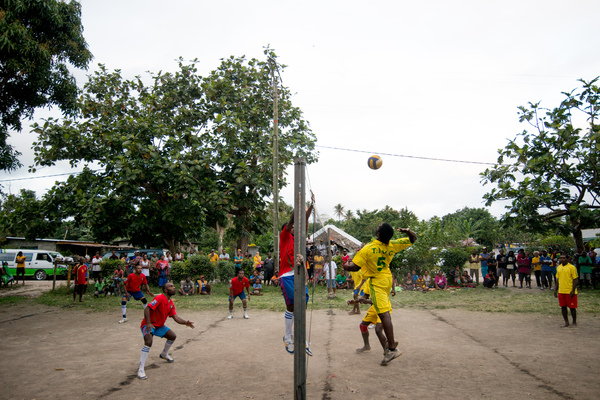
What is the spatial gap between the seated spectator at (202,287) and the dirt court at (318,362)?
6.32 meters

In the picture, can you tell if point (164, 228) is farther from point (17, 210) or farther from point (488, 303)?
point (488, 303)

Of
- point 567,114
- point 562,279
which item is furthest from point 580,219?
point 562,279

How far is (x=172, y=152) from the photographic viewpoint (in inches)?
679

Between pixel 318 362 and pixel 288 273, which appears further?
pixel 288 273

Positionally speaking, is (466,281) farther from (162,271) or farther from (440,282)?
(162,271)

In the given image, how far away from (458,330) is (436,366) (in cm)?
319

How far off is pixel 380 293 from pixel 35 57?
477 inches

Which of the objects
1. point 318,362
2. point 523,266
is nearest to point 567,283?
point 318,362

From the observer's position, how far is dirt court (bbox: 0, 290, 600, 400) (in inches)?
205

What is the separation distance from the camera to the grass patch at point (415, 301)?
12.5m

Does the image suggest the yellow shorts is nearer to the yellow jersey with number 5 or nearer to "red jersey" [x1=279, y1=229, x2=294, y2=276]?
the yellow jersey with number 5

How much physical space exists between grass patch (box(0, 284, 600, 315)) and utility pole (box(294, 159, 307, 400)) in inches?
338

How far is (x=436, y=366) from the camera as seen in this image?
244 inches

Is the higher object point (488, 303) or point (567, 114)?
point (567, 114)
